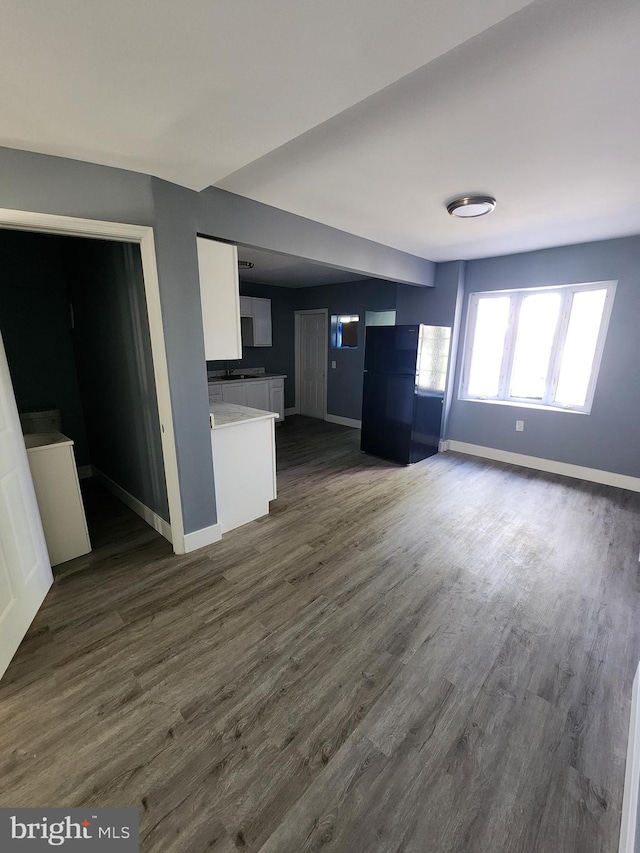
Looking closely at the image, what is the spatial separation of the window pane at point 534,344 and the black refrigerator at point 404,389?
0.86 metres

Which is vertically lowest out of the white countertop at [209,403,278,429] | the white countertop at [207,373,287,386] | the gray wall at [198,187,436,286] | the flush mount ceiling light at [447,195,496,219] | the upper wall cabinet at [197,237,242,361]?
the white countertop at [207,373,287,386]

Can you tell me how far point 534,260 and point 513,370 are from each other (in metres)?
1.28

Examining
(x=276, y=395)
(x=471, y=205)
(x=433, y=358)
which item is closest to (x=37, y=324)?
(x=276, y=395)

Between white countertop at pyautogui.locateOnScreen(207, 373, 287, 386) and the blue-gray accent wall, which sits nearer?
the blue-gray accent wall

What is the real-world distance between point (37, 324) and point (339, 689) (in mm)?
4157

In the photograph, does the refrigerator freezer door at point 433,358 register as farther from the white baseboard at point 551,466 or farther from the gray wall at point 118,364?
the gray wall at point 118,364

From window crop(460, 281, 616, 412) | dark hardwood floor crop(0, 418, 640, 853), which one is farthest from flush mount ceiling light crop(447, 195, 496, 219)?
dark hardwood floor crop(0, 418, 640, 853)

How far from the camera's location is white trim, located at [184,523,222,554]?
256cm


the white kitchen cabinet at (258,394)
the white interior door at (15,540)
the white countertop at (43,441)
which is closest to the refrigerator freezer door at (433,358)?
the white kitchen cabinet at (258,394)

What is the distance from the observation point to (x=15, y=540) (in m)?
1.82

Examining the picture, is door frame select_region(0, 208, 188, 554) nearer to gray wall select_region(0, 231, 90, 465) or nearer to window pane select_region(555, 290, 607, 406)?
gray wall select_region(0, 231, 90, 465)

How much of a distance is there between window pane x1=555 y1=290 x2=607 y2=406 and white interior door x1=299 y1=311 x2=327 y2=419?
3782mm

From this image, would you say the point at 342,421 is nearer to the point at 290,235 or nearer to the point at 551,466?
the point at 551,466
